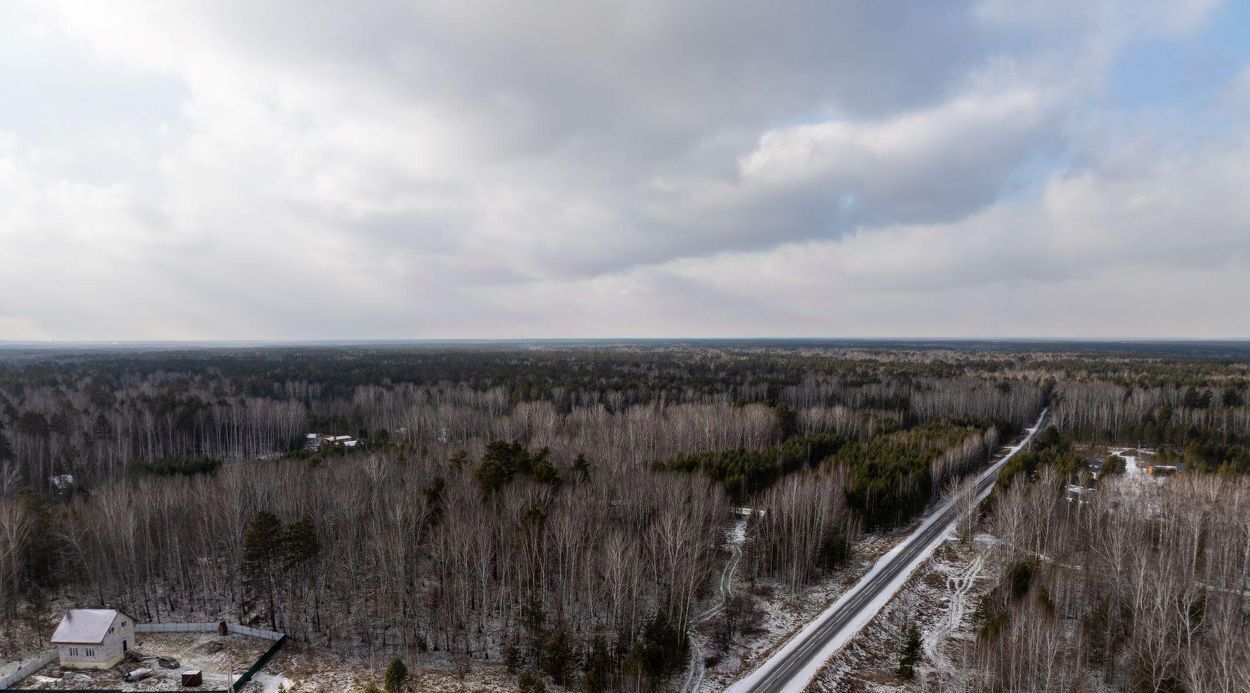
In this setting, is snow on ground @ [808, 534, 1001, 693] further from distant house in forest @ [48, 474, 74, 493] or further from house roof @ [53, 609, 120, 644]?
distant house in forest @ [48, 474, 74, 493]

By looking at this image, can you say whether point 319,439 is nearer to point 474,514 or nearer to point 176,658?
point 176,658

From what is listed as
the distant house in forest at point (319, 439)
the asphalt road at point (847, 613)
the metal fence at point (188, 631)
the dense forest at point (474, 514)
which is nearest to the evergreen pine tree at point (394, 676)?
the dense forest at point (474, 514)

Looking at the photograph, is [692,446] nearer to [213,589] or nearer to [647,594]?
[647,594]

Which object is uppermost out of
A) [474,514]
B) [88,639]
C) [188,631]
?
[474,514]

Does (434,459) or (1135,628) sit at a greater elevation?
(434,459)

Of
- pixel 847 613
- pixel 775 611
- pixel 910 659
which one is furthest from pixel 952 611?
pixel 775 611

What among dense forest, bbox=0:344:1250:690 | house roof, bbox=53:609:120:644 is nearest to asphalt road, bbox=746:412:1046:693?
dense forest, bbox=0:344:1250:690

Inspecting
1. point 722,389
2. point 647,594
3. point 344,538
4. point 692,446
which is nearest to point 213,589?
point 344,538
